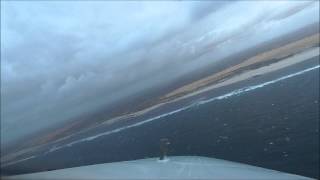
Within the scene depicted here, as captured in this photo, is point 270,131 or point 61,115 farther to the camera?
point 270,131

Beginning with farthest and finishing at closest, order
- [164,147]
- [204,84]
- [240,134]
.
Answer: [240,134]
[164,147]
[204,84]

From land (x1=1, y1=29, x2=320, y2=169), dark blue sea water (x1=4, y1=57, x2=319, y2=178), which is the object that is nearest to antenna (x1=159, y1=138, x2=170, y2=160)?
dark blue sea water (x1=4, y1=57, x2=319, y2=178)

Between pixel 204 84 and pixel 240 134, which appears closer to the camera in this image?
pixel 204 84

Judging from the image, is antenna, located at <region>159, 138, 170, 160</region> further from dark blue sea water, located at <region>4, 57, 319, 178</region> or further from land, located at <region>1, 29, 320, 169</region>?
land, located at <region>1, 29, 320, 169</region>

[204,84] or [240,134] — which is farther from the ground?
[204,84]

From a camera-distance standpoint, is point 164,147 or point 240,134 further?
point 240,134

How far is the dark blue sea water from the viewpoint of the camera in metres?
2.05

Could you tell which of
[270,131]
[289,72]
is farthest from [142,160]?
[289,72]

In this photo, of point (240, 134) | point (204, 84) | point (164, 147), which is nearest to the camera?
point (204, 84)

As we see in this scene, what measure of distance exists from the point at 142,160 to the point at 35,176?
0.50 meters

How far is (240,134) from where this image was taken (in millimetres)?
2414

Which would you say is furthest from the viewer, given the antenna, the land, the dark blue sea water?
the antenna

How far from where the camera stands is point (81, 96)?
5.83 ft

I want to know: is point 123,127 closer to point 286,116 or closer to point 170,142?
point 170,142
